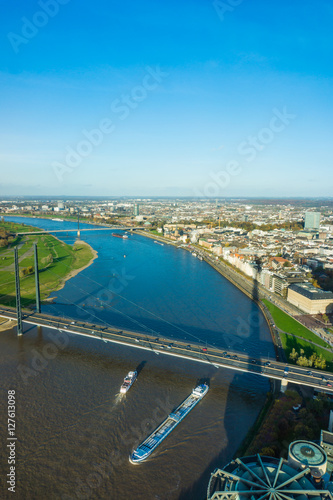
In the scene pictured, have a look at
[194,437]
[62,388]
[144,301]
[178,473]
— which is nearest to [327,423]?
[194,437]

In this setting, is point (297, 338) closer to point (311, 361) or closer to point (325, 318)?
point (325, 318)

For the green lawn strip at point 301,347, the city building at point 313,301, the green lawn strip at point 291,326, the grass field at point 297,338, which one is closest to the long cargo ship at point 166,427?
the green lawn strip at point 301,347

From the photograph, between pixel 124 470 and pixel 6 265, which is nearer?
pixel 124 470

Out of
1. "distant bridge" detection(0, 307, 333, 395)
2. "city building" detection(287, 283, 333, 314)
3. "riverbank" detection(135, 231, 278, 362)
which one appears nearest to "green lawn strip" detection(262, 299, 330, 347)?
"riverbank" detection(135, 231, 278, 362)

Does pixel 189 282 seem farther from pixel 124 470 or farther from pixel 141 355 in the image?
pixel 124 470

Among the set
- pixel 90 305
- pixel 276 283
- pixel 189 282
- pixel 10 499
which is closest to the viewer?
pixel 10 499

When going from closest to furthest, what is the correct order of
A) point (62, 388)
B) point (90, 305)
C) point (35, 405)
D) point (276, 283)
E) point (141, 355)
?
1. point (35, 405)
2. point (62, 388)
3. point (141, 355)
4. point (90, 305)
5. point (276, 283)

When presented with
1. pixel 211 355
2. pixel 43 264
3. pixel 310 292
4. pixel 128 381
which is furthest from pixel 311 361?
pixel 43 264
